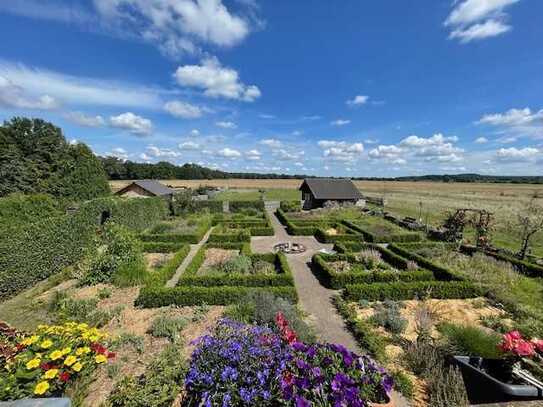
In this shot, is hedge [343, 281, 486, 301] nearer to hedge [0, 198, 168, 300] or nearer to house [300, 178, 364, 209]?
hedge [0, 198, 168, 300]

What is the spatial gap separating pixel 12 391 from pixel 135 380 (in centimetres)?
220

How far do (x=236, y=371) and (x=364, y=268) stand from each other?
39.3 ft

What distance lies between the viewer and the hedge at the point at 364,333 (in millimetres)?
7418

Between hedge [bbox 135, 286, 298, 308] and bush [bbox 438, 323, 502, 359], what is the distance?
5234mm

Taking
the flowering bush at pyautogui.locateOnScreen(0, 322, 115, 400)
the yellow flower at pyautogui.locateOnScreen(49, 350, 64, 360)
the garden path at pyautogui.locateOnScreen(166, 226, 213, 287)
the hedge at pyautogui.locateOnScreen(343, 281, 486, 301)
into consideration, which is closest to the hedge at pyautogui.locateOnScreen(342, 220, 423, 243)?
the hedge at pyautogui.locateOnScreen(343, 281, 486, 301)

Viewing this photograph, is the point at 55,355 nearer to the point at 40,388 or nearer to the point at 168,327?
the point at 40,388

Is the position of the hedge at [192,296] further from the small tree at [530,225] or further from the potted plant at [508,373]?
the small tree at [530,225]

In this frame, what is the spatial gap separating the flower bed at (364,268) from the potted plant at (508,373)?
6.71 meters

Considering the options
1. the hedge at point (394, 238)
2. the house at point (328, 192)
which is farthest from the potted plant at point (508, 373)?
the house at point (328, 192)

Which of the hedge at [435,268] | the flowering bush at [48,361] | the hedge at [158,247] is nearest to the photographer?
the flowering bush at [48,361]

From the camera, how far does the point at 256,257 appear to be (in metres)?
14.7

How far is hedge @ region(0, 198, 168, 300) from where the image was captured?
10.6 meters

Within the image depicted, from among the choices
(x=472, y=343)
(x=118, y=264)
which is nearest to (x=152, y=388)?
(x=472, y=343)

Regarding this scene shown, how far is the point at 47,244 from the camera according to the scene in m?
12.6
